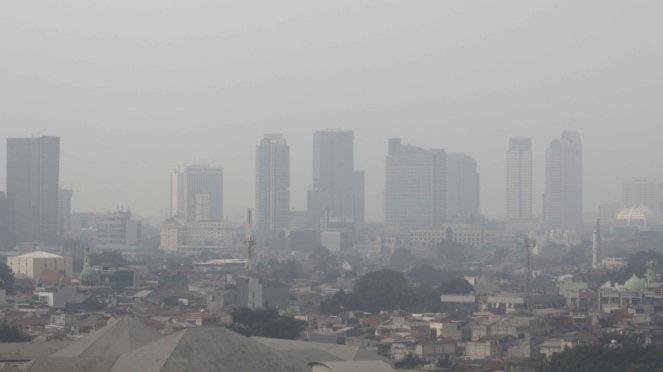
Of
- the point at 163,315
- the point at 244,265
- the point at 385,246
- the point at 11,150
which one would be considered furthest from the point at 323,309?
the point at 11,150

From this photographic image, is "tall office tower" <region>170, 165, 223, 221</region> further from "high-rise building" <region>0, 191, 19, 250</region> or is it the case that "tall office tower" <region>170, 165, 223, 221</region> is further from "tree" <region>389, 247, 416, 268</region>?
"tree" <region>389, 247, 416, 268</region>

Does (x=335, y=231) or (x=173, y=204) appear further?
(x=173, y=204)

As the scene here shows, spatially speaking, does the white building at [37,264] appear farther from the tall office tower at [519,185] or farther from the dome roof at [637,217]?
the tall office tower at [519,185]

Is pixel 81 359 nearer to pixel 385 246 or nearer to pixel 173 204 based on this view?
pixel 385 246

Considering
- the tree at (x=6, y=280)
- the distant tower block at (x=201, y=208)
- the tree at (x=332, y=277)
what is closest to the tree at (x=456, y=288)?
the tree at (x=6, y=280)

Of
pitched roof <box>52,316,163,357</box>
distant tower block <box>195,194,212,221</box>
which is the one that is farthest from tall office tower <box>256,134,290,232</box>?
pitched roof <box>52,316,163,357</box>

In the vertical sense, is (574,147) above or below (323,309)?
above
